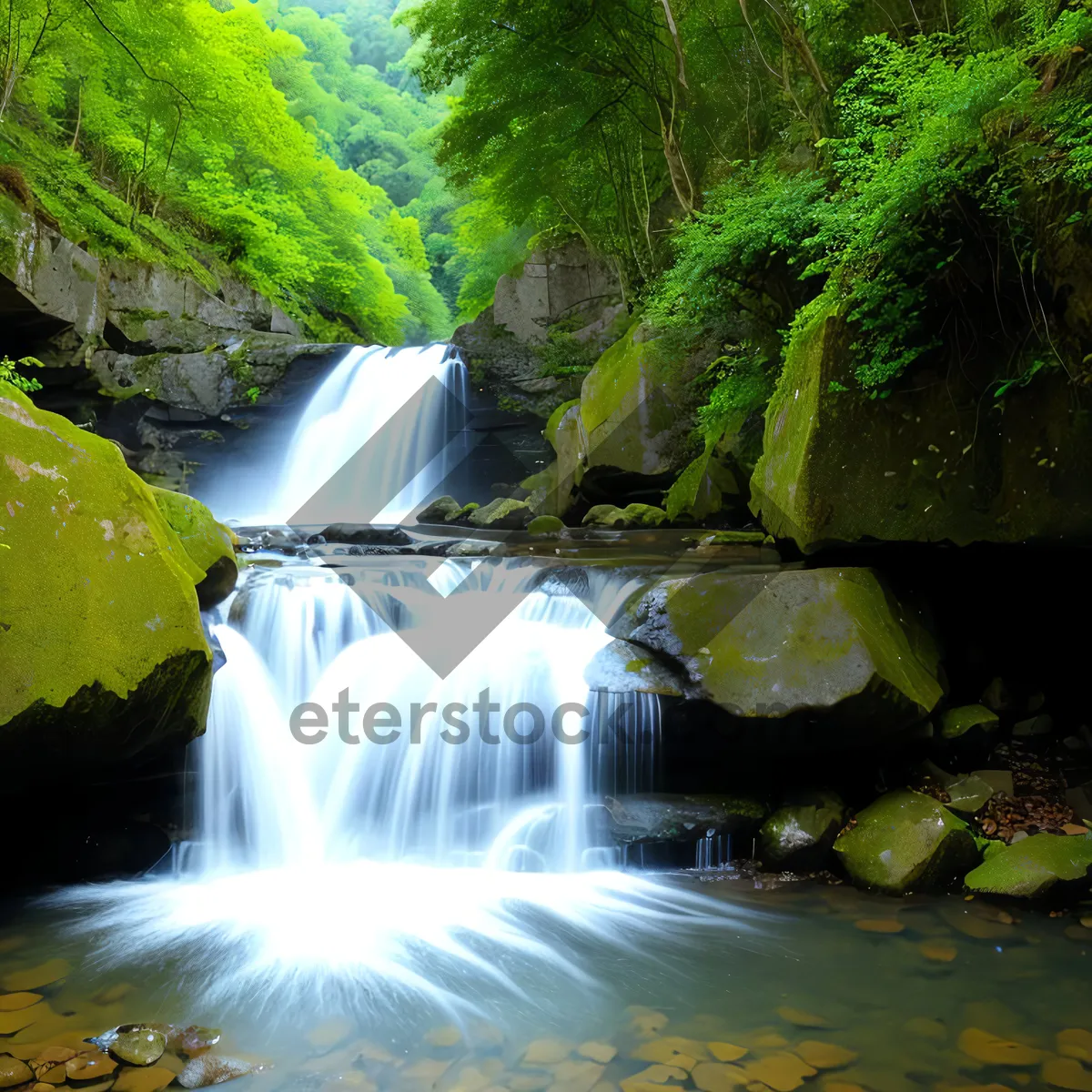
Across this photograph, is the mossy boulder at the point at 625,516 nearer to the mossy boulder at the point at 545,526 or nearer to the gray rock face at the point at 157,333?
the mossy boulder at the point at 545,526

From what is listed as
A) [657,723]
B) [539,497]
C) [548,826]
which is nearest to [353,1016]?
[548,826]

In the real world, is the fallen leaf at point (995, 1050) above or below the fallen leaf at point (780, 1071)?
above

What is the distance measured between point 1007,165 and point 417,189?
120 feet

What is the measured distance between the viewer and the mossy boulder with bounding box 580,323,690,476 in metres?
Answer: 10.2

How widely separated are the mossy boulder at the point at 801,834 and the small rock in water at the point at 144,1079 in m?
3.31

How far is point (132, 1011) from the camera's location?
331 centimetres

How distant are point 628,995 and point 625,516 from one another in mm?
6959

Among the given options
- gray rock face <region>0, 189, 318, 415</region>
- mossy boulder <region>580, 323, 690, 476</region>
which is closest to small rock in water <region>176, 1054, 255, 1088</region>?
mossy boulder <region>580, 323, 690, 476</region>

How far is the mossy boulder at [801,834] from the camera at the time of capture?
15.3ft

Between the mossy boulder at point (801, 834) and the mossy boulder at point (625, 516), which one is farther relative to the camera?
the mossy boulder at point (625, 516)

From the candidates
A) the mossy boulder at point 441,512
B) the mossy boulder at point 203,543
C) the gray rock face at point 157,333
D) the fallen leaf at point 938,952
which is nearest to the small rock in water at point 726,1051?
the fallen leaf at point 938,952

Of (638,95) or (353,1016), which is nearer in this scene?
(353,1016)

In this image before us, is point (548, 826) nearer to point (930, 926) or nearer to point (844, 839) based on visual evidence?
point (844, 839)

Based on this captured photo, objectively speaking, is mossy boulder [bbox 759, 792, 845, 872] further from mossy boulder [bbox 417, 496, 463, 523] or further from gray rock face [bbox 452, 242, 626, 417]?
gray rock face [bbox 452, 242, 626, 417]
